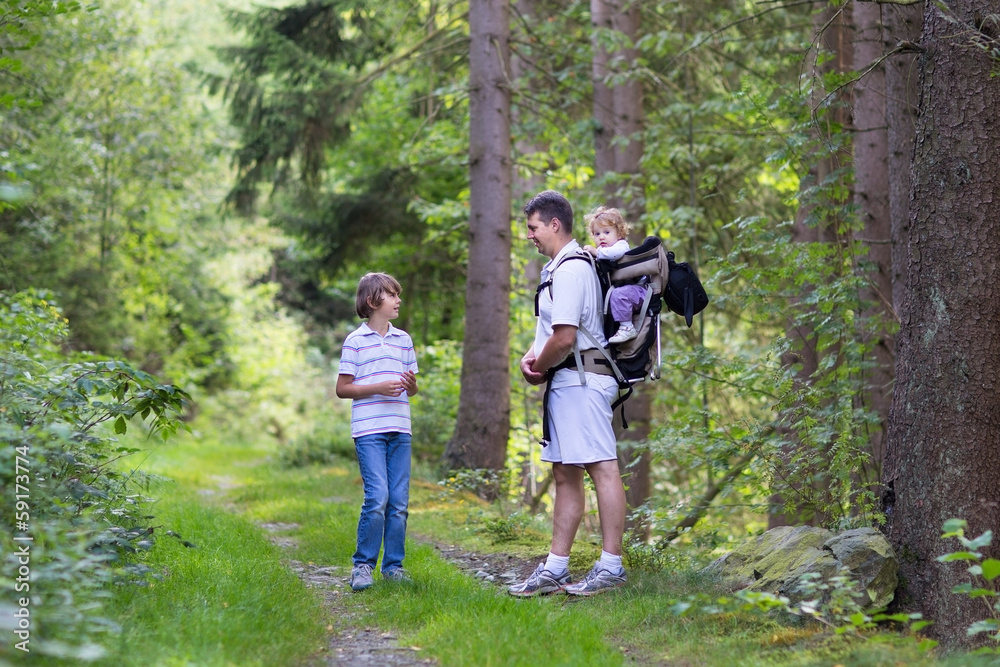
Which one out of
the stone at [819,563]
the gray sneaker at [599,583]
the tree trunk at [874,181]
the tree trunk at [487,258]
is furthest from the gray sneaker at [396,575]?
the tree trunk at [874,181]

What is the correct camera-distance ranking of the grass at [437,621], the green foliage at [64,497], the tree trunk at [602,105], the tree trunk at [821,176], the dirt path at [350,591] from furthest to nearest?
the tree trunk at [602,105] → the tree trunk at [821,176] → the dirt path at [350,591] → the grass at [437,621] → the green foliage at [64,497]

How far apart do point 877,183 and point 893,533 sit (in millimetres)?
4727

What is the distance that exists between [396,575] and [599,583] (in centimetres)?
128

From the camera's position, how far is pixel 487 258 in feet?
32.9

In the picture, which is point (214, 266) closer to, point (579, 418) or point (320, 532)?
point (320, 532)

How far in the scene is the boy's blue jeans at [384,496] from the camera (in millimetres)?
5309

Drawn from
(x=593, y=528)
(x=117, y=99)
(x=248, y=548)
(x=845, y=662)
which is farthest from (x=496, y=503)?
(x=117, y=99)

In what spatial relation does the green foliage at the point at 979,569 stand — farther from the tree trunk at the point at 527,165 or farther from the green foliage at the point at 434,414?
the green foliage at the point at 434,414

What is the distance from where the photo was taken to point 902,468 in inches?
185

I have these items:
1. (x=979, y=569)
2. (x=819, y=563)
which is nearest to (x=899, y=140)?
(x=819, y=563)

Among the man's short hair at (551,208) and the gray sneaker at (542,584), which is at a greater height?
the man's short hair at (551,208)

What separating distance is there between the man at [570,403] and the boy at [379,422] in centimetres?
82

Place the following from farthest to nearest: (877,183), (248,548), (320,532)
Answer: (877,183) → (320,532) → (248,548)

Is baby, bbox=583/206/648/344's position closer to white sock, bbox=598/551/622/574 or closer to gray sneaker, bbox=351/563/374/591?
white sock, bbox=598/551/622/574
